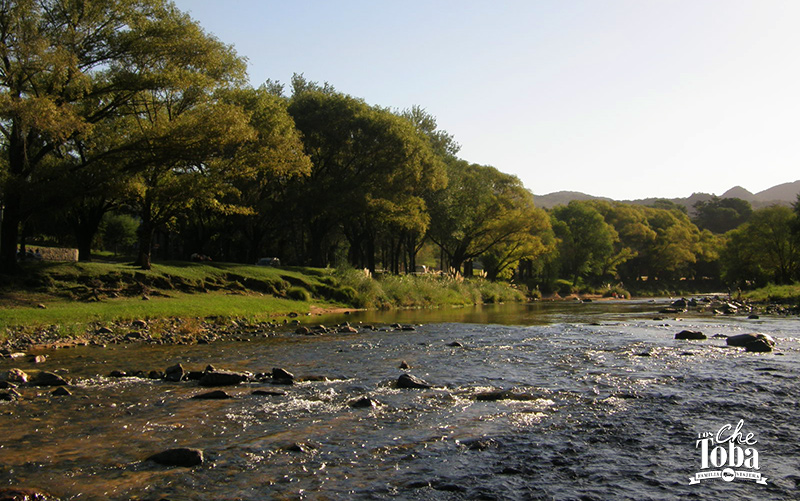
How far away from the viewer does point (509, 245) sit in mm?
69625

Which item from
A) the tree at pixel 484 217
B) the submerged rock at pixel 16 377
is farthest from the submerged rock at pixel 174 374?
the tree at pixel 484 217

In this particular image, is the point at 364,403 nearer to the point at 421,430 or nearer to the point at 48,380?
the point at 421,430

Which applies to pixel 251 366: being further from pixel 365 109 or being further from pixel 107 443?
pixel 365 109

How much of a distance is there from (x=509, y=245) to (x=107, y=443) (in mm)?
65103

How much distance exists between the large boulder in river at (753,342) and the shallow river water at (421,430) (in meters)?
1.25

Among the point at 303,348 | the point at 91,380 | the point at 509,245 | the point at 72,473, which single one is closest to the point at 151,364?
the point at 91,380

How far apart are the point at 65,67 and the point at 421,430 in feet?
72.3

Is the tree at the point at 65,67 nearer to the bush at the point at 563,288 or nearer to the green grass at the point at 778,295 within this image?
the green grass at the point at 778,295

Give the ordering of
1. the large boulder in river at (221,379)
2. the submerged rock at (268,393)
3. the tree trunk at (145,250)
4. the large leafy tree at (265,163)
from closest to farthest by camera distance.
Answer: the submerged rock at (268,393)
the large boulder in river at (221,379)
the tree trunk at (145,250)
the large leafy tree at (265,163)

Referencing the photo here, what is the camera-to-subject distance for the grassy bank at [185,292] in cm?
2008

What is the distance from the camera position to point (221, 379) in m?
10.7

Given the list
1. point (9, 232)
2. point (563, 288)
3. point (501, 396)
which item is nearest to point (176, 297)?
point (9, 232)

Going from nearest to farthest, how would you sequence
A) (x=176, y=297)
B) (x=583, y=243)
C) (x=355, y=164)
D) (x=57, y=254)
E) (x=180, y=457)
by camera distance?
(x=180, y=457), (x=176, y=297), (x=57, y=254), (x=355, y=164), (x=583, y=243)

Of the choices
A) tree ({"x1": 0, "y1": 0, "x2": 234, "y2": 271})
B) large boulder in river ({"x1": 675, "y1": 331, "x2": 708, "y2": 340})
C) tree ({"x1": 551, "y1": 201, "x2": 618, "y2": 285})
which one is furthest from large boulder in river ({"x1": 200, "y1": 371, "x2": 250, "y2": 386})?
tree ({"x1": 551, "y1": 201, "x2": 618, "y2": 285})
